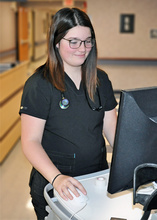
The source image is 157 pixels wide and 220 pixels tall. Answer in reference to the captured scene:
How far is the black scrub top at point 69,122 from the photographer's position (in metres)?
1.79

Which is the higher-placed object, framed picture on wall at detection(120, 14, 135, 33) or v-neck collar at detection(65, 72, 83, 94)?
framed picture on wall at detection(120, 14, 135, 33)

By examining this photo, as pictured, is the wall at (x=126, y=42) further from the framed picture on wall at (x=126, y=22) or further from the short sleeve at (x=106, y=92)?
the short sleeve at (x=106, y=92)

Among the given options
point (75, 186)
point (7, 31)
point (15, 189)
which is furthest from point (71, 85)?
point (7, 31)

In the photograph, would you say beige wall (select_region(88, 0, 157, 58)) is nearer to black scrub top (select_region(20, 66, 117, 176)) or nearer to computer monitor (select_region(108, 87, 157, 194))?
black scrub top (select_region(20, 66, 117, 176))

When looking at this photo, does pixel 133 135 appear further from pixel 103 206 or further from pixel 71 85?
pixel 71 85

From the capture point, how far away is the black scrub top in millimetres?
1793

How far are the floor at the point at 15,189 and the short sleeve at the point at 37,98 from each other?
1062 mm

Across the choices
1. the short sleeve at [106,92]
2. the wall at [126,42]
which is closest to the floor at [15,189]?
the short sleeve at [106,92]

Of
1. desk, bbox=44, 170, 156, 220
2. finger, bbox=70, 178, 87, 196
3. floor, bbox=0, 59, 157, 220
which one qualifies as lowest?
floor, bbox=0, 59, 157, 220

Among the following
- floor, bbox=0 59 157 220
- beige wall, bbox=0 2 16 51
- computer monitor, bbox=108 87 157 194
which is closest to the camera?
computer monitor, bbox=108 87 157 194

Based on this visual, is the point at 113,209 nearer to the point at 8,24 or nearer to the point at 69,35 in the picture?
the point at 69,35

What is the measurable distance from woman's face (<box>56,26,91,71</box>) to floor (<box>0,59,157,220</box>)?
3.74 feet

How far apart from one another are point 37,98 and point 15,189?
2.53 m

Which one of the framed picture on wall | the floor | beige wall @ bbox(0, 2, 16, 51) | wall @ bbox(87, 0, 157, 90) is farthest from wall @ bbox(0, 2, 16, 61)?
the floor
